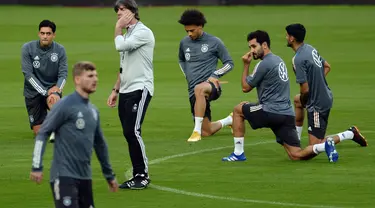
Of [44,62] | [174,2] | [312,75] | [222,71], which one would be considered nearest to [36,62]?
[44,62]

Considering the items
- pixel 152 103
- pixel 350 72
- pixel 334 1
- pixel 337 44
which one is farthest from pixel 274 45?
pixel 334 1

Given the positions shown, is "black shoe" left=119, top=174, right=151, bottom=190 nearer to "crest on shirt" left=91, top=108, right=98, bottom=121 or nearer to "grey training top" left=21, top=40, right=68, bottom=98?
"crest on shirt" left=91, top=108, right=98, bottom=121

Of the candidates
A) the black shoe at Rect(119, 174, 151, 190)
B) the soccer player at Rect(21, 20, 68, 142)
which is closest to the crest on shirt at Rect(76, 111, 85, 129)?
the black shoe at Rect(119, 174, 151, 190)

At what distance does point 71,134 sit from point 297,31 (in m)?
6.54

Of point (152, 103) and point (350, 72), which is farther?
point (350, 72)

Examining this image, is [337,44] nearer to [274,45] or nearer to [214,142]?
[274,45]

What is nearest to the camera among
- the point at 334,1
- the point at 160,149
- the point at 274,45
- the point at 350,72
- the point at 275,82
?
the point at 275,82

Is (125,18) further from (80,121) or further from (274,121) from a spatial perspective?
(80,121)

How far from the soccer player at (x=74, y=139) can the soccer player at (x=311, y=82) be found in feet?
20.3

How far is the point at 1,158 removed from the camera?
682 inches

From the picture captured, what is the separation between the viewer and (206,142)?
62.5 feet

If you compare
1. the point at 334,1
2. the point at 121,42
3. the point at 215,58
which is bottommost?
the point at 334,1

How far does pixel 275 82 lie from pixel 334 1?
37084 mm

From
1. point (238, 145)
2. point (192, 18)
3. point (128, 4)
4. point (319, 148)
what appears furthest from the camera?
point (192, 18)
